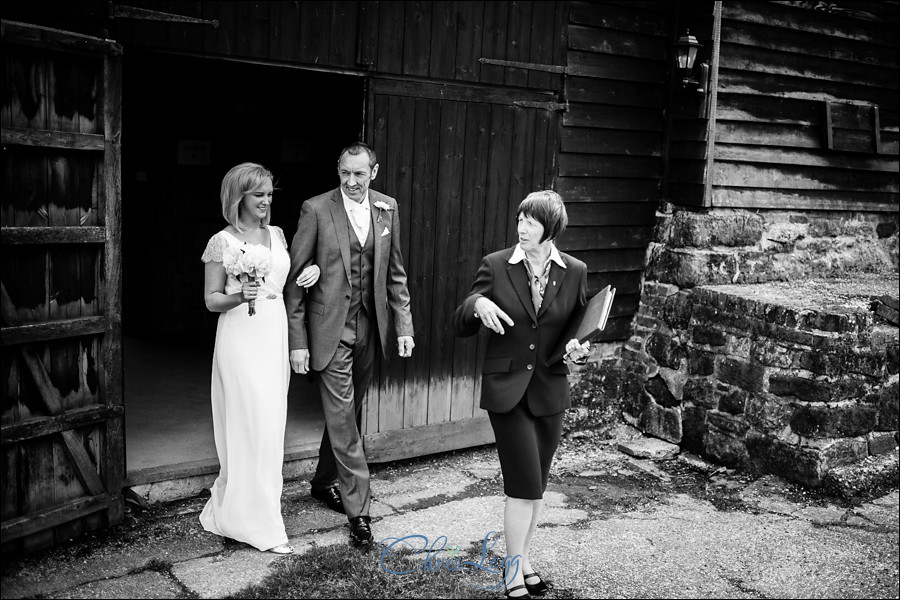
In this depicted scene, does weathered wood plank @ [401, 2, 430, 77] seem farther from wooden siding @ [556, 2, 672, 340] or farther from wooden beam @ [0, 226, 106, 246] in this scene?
wooden beam @ [0, 226, 106, 246]

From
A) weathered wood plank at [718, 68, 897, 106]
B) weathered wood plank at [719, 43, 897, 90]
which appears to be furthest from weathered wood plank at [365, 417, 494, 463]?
weathered wood plank at [719, 43, 897, 90]

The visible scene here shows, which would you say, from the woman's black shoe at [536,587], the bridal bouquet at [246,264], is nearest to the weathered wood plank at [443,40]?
the bridal bouquet at [246,264]

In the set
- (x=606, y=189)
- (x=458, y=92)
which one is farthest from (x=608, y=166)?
(x=458, y=92)

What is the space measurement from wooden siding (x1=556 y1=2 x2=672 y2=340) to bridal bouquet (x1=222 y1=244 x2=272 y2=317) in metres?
2.93

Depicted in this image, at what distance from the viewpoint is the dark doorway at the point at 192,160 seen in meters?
8.78

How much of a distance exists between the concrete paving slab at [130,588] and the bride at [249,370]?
497mm

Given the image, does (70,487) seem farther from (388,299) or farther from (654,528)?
(654,528)

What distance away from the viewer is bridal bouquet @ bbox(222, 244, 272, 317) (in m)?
4.22

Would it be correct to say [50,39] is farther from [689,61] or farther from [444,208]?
[689,61]

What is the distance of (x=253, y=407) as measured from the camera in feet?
14.6

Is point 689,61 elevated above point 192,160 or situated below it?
above

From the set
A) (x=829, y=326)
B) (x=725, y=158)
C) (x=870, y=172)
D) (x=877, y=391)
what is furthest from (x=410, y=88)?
(x=870, y=172)

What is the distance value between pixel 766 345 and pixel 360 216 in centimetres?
319

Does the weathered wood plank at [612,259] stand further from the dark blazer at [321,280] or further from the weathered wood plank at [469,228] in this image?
the dark blazer at [321,280]
